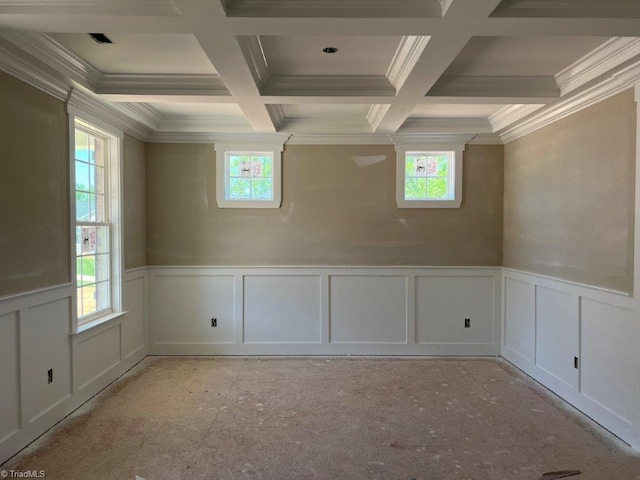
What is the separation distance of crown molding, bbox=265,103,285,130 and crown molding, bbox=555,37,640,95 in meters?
2.30

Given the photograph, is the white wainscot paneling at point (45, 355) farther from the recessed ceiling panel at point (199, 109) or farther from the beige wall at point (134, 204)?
the recessed ceiling panel at point (199, 109)

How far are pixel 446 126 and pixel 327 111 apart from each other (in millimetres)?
1303

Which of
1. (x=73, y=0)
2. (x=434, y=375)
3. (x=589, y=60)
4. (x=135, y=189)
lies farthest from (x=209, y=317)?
(x=589, y=60)

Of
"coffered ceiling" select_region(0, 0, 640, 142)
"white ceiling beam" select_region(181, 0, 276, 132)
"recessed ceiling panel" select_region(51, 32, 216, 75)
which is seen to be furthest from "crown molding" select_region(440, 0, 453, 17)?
"recessed ceiling panel" select_region(51, 32, 216, 75)

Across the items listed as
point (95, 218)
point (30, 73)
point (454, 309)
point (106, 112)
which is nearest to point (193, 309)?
point (95, 218)

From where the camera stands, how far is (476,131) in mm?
→ 4211

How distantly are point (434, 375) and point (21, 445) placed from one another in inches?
129

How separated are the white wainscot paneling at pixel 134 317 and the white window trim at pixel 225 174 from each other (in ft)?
4.00

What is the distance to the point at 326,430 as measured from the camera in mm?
2773

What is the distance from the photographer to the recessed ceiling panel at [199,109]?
369cm

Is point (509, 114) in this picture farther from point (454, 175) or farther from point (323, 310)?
point (323, 310)

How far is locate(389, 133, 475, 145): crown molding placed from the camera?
428 cm

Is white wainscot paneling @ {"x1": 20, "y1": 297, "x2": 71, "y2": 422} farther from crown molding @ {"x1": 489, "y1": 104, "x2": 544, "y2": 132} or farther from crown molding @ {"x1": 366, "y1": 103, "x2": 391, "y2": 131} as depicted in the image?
crown molding @ {"x1": 489, "y1": 104, "x2": 544, "y2": 132}

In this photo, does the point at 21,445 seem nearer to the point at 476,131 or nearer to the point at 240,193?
the point at 240,193
